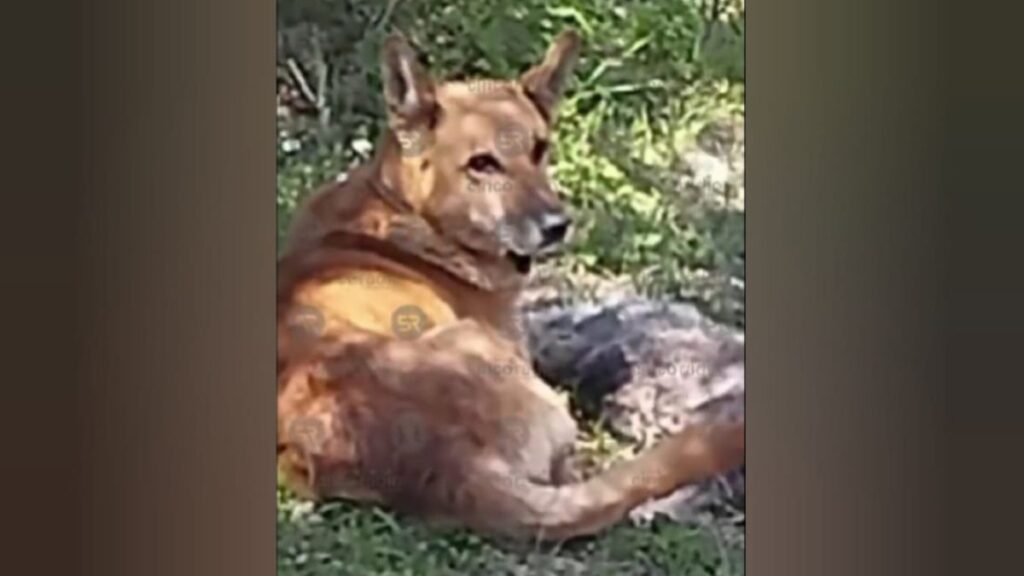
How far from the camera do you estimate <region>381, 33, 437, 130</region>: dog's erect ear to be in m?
1.84

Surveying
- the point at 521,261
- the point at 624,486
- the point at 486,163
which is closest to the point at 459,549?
the point at 624,486

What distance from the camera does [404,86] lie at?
184 cm

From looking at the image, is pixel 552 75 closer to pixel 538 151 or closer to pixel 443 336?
pixel 538 151

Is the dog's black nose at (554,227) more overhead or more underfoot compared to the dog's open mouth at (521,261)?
more overhead

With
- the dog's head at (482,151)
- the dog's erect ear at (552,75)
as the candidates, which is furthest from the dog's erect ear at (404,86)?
the dog's erect ear at (552,75)

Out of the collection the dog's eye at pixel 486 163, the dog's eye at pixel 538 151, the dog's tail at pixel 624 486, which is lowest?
the dog's tail at pixel 624 486

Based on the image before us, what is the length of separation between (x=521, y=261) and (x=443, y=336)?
0.39ft

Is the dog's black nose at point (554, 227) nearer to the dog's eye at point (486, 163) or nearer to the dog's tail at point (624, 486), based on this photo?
the dog's eye at point (486, 163)

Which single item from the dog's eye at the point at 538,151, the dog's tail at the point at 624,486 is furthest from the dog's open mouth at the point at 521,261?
the dog's tail at the point at 624,486

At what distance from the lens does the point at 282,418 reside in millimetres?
1840

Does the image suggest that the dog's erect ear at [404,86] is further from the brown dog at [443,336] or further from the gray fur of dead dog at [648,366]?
the gray fur of dead dog at [648,366]

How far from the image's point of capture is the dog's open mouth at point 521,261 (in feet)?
6.05

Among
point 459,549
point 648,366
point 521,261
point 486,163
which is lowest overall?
point 459,549
